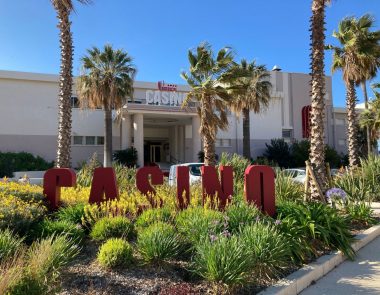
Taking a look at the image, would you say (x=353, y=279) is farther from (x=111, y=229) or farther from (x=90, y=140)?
(x=90, y=140)

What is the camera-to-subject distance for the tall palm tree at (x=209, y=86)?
59.4ft

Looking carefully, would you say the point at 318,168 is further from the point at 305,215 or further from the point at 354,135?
the point at 354,135

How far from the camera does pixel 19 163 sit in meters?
30.6

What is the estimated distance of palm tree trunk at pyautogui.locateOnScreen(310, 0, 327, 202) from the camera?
39.0ft

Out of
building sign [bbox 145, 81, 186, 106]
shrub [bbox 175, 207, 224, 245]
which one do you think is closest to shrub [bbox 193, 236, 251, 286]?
shrub [bbox 175, 207, 224, 245]

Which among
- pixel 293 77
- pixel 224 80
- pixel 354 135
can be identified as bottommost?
pixel 354 135

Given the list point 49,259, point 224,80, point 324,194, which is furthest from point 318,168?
point 49,259

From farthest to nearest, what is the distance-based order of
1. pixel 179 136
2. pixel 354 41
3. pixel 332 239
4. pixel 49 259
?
pixel 179 136 → pixel 354 41 → pixel 332 239 → pixel 49 259

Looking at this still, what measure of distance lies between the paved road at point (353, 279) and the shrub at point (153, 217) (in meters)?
2.91

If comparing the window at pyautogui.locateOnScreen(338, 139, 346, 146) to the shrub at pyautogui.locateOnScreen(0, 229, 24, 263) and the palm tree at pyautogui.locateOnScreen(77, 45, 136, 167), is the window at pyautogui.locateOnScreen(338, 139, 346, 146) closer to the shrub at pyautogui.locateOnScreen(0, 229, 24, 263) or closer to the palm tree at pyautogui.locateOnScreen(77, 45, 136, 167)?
the palm tree at pyautogui.locateOnScreen(77, 45, 136, 167)

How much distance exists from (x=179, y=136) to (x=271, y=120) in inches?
403

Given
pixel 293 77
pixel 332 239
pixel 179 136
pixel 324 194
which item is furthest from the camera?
pixel 293 77

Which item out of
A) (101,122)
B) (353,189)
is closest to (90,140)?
(101,122)

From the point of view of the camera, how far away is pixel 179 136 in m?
41.4
